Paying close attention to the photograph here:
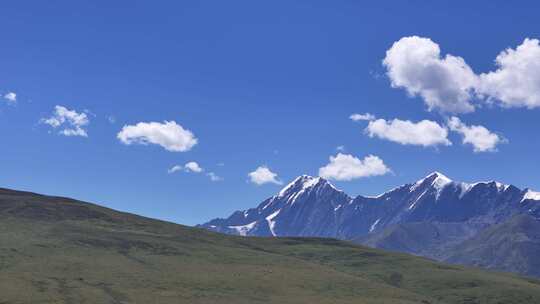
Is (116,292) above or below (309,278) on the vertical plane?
below

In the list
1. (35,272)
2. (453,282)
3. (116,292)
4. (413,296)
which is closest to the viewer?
(116,292)

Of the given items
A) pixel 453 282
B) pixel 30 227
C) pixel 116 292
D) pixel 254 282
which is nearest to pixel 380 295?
pixel 254 282

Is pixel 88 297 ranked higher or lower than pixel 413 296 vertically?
lower

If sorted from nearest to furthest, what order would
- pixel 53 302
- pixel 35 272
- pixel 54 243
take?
1. pixel 53 302
2. pixel 35 272
3. pixel 54 243

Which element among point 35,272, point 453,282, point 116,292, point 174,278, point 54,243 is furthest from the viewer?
point 453,282

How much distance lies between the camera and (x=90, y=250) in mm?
164375

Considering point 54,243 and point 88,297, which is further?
point 54,243

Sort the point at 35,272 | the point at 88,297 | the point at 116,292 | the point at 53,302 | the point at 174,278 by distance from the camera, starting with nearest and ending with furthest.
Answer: the point at 53,302
the point at 88,297
the point at 116,292
the point at 35,272
the point at 174,278

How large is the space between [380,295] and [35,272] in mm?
72686

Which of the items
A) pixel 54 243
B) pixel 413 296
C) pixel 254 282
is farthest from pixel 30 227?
pixel 413 296

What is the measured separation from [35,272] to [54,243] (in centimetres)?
3804

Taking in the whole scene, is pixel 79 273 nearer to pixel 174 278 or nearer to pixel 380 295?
pixel 174 278

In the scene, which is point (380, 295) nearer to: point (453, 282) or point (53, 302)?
point (453, 282)

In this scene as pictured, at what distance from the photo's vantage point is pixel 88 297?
110562mm
